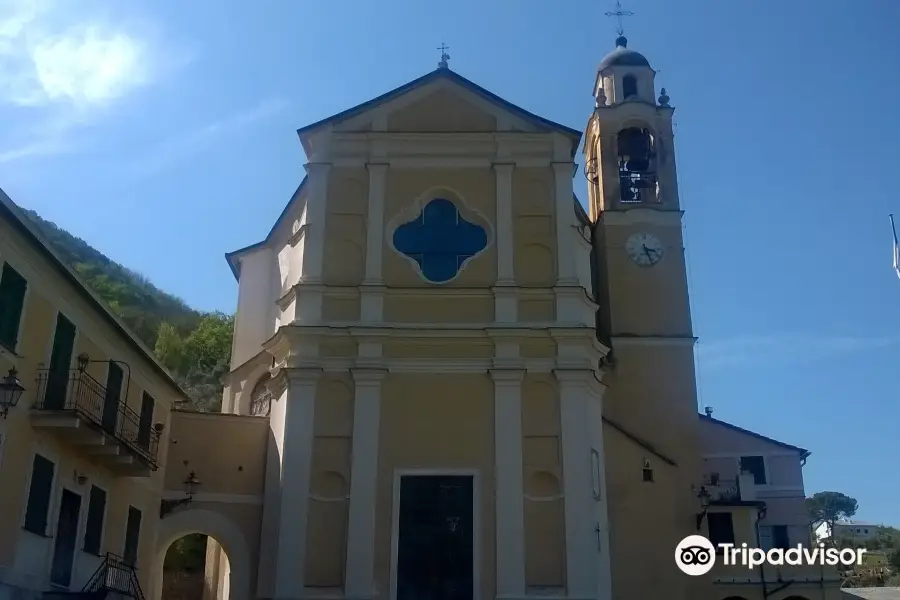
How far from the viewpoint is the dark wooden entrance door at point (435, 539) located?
18016 mm

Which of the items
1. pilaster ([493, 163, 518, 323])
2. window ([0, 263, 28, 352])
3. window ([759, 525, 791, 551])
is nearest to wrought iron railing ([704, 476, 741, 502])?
window ([759, 525, 791, 551])

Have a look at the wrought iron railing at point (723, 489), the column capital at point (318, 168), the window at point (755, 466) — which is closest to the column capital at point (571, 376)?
the column capital at point (318, 168)

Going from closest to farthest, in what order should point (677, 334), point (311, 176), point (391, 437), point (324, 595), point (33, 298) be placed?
1. point (33, 298)
2. point (324, 595)
3. point (391, 437)
4. point (311, 176)
5. point (677, 334)

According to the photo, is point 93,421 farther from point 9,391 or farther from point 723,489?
point 723,489

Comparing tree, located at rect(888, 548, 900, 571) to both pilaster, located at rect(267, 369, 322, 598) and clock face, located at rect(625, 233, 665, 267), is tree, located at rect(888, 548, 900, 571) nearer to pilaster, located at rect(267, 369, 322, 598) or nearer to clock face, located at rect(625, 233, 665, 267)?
clock face, located at rect(625, 233, 665, 267)

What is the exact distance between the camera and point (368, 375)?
1952 centimetres

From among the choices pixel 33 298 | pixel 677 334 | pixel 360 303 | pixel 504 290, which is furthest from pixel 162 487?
pixel 677 334

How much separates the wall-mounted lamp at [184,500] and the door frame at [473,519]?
14.2ft

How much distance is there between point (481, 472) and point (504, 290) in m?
3.95

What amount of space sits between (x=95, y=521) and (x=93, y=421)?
248cm

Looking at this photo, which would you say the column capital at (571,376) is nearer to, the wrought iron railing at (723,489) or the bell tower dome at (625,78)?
the wrought iron railing at (723,489)

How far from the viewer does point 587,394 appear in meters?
19.7

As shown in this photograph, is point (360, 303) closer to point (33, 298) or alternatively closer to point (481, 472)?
point (481, 472)

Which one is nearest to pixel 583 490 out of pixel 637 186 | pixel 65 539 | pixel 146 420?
pixel 146 420
